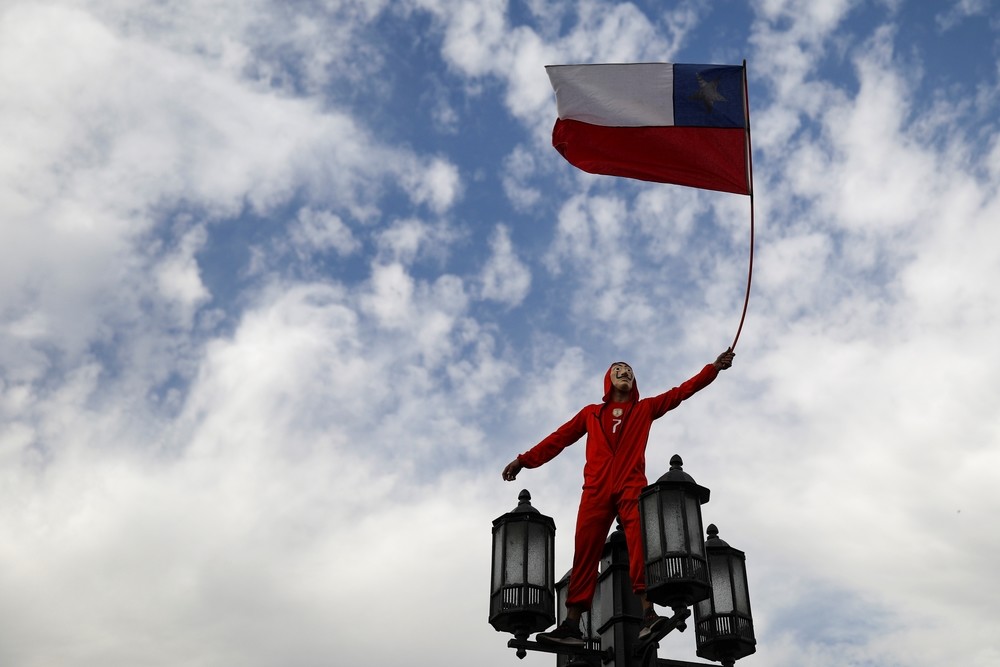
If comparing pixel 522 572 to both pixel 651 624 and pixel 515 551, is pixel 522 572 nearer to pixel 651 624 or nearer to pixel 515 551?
pixel 515 551

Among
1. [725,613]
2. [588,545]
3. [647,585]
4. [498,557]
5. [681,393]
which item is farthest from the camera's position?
[681,393]

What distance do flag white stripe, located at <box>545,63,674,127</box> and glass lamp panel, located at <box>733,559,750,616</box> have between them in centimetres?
432

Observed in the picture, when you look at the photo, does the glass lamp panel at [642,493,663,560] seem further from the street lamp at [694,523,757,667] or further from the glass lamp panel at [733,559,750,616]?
the glass lamp panel at [733,559,750,616]

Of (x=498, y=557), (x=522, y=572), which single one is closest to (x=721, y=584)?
(x=522, y=572)

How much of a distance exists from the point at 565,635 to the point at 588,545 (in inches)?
29.5

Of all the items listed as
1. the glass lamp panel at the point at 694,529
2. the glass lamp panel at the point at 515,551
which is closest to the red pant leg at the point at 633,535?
the glass lamp panel at the point at 694,529

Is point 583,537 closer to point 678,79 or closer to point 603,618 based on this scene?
point 603,618

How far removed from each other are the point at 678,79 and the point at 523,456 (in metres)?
4.00

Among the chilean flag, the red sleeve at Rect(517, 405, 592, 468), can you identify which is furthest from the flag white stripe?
the red sleeve at Rect(517, 405, 592, 468)

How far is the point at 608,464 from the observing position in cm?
838

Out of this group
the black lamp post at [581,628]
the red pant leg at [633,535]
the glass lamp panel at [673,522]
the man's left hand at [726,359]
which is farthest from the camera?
the man's left hand at [726,359]

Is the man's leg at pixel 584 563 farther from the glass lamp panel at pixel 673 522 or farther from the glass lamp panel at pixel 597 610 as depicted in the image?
the glass lamp panel at pixel 673 522

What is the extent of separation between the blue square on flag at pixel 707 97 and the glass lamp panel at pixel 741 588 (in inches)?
168

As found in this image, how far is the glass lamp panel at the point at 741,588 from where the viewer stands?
25.0ft
